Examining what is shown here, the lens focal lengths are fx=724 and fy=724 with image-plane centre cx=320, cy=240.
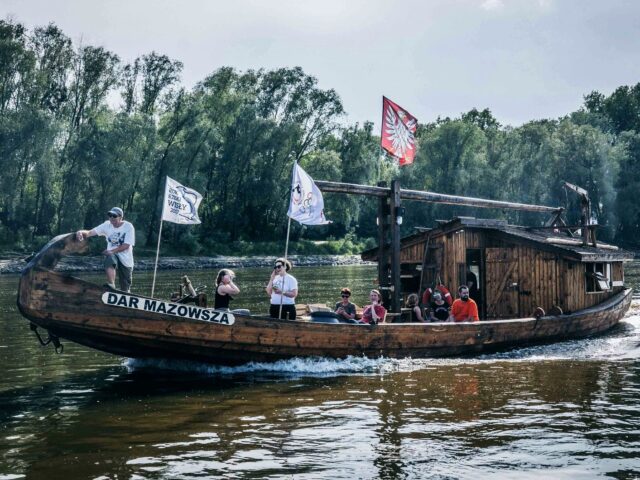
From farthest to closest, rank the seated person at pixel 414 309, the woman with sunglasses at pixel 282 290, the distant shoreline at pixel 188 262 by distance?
the distant shoreline at pixel 188 262 → the seated person at pixel 414 309 → the woman with sunglasses at pixel 282 290

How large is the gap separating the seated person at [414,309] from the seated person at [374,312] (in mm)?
1679

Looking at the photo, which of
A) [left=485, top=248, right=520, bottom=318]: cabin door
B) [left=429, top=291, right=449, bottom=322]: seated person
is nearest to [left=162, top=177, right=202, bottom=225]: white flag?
[left=429, top=291, right=449, bottom=322]: seated person

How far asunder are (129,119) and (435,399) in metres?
49.7

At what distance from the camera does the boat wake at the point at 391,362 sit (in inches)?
558

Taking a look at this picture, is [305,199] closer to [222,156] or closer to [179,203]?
[179,203]

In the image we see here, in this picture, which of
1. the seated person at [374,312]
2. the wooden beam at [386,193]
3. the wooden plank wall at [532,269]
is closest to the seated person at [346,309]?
the seated person at [374,312]

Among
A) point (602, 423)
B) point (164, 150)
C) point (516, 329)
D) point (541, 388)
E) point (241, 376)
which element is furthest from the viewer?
point (164, 150)

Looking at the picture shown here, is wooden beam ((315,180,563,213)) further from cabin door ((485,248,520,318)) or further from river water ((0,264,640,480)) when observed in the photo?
river water ((0,264,640,480))

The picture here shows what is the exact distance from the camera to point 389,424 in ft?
34.0

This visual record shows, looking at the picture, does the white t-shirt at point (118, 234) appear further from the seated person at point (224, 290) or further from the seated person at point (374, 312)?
the seated person at point (374, 312)

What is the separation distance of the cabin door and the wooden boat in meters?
3.33

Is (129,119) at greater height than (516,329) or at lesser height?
greater

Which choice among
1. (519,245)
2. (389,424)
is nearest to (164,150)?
(519,245)

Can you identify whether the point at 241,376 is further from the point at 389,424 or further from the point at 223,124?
the point at 223,124
